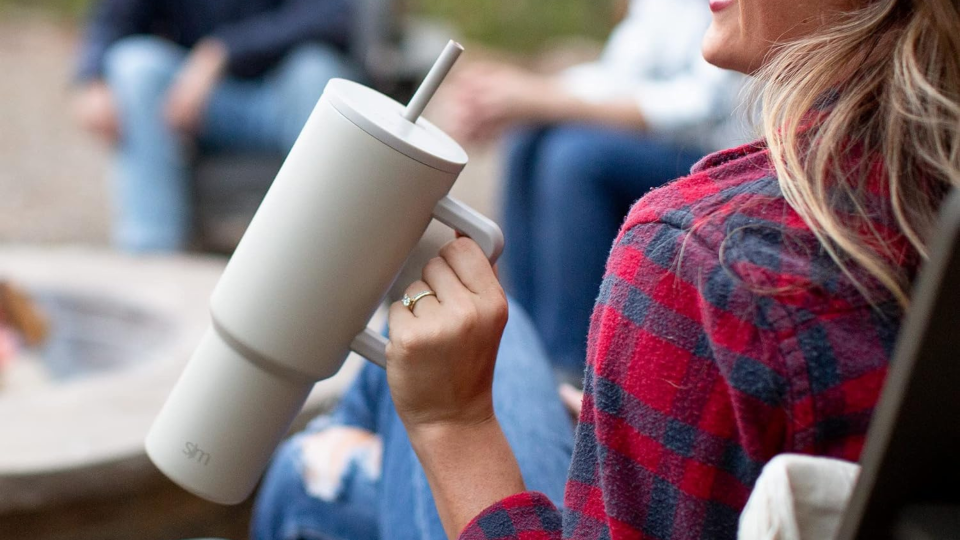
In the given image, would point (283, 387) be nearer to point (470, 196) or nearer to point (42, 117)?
point (470, 196)

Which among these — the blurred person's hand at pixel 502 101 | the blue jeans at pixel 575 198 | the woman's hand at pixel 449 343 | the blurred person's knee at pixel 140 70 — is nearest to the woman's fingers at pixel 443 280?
the woman's hand at pixel 449 343

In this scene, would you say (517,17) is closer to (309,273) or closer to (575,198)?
(575,198)

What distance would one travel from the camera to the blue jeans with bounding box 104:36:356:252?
8.80 feet

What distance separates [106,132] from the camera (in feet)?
9.05

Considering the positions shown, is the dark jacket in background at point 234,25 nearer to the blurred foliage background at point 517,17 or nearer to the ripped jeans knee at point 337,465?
the ripped jeans knee at point 337,465

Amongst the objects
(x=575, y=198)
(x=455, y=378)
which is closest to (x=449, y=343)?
(x=455, y=378)

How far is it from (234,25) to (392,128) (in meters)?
2.36

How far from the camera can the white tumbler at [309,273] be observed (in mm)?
676

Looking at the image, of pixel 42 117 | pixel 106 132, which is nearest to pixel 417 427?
pixel 106 132

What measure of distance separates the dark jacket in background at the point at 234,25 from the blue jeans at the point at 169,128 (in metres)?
0.06

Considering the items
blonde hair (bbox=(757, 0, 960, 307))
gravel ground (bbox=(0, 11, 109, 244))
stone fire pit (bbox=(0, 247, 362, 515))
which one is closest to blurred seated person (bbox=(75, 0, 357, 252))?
stone fire pit (bbox=(0, 247, 362, 515))

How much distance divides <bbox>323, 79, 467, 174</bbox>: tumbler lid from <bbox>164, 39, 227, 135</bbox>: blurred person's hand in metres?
2.07

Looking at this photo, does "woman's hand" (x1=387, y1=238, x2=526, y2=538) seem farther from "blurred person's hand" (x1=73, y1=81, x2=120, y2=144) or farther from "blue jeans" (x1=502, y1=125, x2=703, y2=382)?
"blurred person's hand" (x1=73, y1=81, x2=120, y2=144)

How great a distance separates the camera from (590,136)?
6.44ft
